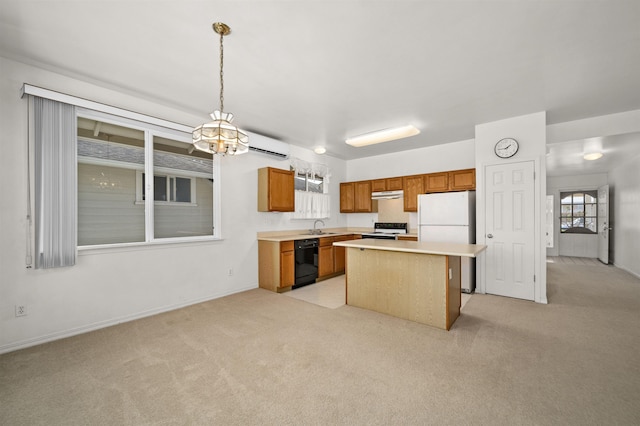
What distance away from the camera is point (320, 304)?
3867 millimetres

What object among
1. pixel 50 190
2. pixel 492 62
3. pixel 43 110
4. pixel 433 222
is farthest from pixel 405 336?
pixel 43 110

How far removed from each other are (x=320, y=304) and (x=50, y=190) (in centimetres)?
334

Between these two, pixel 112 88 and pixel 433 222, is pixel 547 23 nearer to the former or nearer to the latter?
pixel 433 222

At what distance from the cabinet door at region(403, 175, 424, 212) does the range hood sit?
0.16 m

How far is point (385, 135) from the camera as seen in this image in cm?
461

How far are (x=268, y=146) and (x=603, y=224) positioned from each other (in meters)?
9.16

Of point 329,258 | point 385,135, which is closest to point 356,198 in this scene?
point 329,258

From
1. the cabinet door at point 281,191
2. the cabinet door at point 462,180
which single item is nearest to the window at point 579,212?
the cabinet door at point 462,180

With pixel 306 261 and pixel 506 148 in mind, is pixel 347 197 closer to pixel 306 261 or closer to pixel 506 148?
pixel 306 261

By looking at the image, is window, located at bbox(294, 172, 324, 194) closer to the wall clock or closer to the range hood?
the range hood

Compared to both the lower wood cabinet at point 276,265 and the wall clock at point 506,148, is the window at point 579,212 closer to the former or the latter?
the wall clock at point 506,148

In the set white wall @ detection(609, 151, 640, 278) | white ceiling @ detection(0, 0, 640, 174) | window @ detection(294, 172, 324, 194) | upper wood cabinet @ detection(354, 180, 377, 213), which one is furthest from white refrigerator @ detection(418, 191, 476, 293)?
white wall @ detection(609, 151, 640, 278)

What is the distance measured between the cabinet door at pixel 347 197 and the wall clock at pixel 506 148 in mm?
3177

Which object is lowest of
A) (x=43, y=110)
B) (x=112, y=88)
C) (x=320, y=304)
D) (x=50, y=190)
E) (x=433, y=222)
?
(x=320, y=304)
